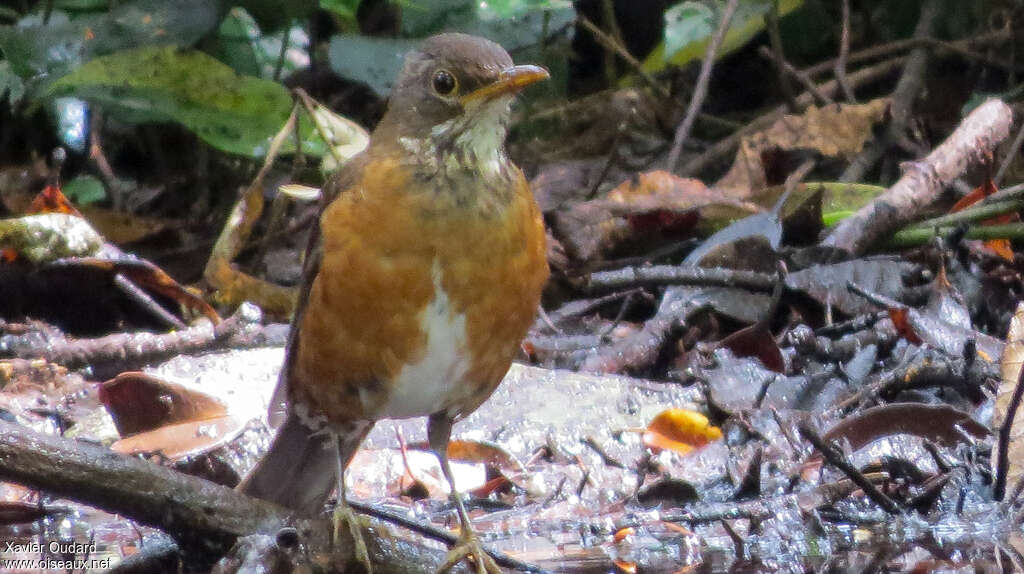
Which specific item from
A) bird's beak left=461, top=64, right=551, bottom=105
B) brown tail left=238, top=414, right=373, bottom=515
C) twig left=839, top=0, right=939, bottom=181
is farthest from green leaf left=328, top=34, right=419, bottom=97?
bird's beak left=461, top=64, right=551, bottom=105

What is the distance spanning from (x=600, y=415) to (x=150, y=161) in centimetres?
434

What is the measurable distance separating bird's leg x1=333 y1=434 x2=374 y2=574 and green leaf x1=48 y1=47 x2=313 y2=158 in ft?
9.02

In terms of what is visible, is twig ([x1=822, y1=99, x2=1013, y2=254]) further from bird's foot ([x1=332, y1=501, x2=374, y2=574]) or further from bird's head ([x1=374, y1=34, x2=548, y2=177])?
bird's foot ([x1=332, y1=501, x2=374, y2=574])

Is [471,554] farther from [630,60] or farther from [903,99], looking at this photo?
[903,99]

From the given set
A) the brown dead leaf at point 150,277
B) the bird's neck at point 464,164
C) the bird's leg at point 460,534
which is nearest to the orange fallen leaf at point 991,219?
the bird's leg at point 460,534

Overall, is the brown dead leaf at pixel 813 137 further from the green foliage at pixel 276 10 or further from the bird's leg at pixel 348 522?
the bird's leg at pixel 348 522

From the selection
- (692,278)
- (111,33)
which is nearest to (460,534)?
(692,278)

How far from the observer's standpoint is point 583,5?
8.27 m

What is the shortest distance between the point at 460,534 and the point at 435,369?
428 mm

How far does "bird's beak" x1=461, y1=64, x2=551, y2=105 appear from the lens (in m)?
3.42

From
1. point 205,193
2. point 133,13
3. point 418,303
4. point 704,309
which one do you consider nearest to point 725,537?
point 418,303

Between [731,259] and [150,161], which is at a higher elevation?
[731,259]

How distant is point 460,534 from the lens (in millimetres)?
3551

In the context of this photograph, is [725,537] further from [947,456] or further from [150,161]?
[150,161]
